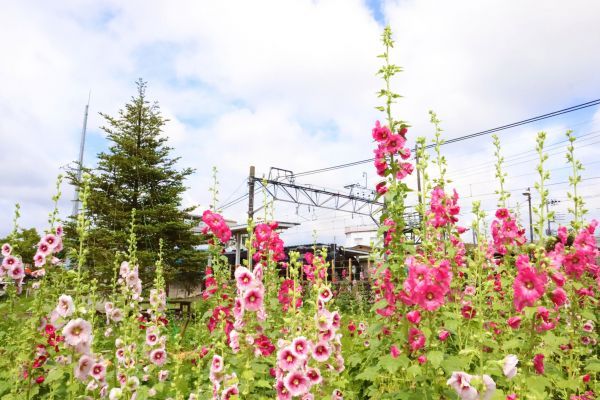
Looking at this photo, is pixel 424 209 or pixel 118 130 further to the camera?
pixel 118 130

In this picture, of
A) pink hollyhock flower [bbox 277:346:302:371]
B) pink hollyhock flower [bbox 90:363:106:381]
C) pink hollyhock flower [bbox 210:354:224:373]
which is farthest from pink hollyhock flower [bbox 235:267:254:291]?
pink hollyhock flower [bbox 90:363:106:381]

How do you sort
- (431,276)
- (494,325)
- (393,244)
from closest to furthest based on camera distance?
(431,276), (393,244), (494,325)

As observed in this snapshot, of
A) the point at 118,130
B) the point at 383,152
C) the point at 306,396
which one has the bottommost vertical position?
the point at 306,396

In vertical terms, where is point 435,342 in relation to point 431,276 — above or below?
below

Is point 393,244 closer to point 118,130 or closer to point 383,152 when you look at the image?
point 383,152

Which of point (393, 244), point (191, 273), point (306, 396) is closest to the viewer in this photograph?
point (306, 396)

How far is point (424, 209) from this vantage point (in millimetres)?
3242

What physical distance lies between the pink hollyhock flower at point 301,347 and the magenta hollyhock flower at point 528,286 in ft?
4.46

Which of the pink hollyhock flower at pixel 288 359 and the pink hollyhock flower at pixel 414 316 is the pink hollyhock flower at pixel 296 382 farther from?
the pink hollyhock flower at pixel 414 316

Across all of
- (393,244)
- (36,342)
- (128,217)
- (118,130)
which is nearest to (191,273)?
(128,217)

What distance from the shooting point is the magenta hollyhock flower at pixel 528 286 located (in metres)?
2.53

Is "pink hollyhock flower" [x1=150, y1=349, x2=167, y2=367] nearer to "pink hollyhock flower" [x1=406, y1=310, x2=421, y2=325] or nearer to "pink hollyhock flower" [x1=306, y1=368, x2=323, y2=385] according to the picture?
"pink hollyhock flower" [x1=306, y1=368, x2=323, y2=385]

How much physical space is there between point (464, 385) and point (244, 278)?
4.95 ft

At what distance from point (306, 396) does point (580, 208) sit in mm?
3332
